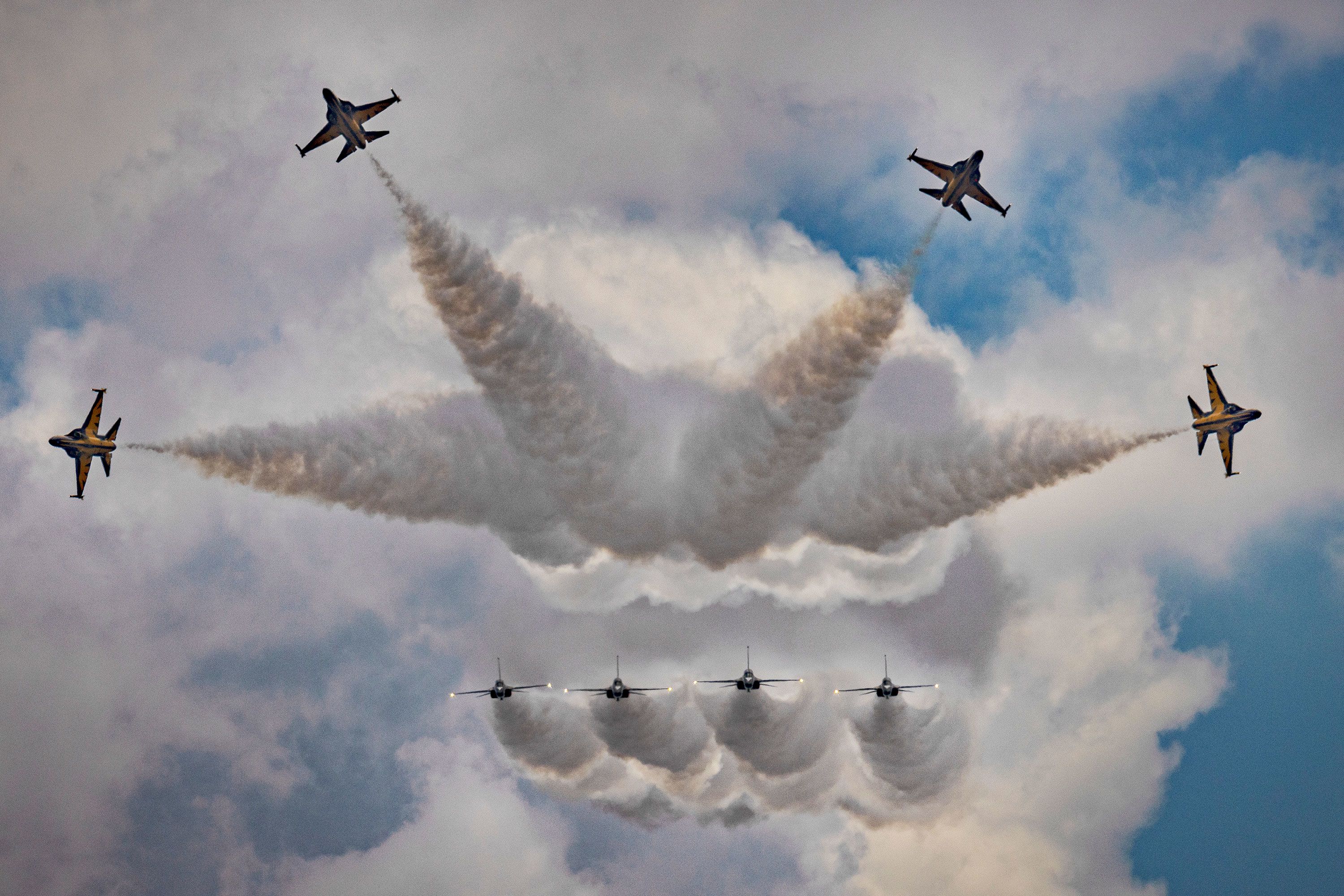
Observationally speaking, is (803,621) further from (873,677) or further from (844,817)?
(844,817)

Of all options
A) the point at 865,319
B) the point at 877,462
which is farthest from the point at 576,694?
the point at 865,319

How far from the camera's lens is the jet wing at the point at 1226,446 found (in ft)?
194

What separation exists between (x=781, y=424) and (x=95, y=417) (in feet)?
95.2

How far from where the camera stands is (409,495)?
59.5 m

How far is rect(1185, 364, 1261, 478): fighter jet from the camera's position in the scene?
58.7 metres

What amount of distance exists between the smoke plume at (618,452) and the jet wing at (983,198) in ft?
14.3

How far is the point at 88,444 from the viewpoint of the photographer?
197 ft

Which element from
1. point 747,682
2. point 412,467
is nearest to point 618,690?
point 747,682

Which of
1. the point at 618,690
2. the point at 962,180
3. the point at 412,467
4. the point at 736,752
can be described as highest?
the point at 962,180

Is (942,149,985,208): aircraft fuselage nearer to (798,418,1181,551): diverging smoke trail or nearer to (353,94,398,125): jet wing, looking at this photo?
(798,418,1181,551): diverging smoke trail

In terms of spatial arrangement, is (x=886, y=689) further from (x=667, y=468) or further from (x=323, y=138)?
(x=323, y=138)

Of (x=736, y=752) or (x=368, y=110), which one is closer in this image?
(x=368, y=110)

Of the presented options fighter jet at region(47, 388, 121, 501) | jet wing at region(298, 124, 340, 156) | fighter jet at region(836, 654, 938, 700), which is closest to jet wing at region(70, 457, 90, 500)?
fighter jet at region(47, 388, 121, 501)

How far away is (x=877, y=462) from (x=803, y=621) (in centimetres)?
1219
